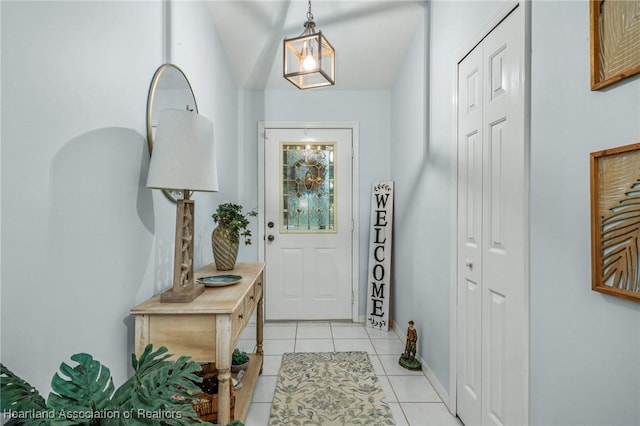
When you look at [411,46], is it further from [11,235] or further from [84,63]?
[11,235]

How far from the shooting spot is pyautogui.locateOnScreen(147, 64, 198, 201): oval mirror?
1.75 metres

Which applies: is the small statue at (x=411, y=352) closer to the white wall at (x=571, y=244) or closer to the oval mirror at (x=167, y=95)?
the white wall at (x=571, y=244)

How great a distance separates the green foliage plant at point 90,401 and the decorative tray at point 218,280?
1001 mm

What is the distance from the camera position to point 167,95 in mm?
1913

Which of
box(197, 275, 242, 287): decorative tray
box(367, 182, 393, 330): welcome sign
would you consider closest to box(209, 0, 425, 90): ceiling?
box(367, 182, 393, 330): welcome sign

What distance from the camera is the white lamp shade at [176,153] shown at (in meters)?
1.44

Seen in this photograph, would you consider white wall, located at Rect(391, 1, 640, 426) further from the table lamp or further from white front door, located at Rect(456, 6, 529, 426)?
the table lamp

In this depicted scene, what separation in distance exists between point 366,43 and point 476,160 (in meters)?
1.95

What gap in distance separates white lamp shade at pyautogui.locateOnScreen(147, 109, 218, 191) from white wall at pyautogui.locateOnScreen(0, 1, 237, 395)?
0.57 ft

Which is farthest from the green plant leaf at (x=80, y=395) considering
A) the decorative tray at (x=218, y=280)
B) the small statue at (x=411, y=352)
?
the small statue at (x=411, y=352)

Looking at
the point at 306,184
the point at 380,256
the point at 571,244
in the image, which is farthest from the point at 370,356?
the point at 571,244

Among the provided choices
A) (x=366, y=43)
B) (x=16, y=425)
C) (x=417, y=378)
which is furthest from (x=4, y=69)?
(x=366, y=43)

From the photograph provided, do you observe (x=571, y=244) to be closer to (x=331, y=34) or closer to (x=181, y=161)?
(x=181, y=161)

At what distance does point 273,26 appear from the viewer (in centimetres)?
305
